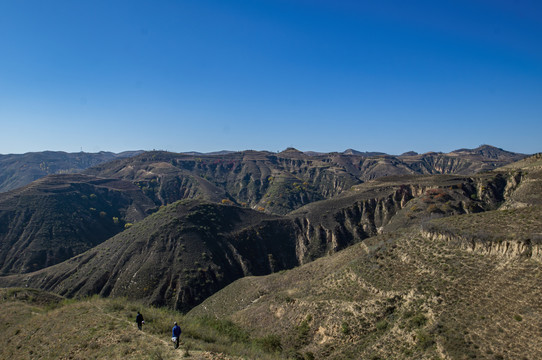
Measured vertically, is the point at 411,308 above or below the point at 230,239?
above

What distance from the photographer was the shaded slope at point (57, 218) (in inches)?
3428

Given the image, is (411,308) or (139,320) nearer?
(139,320)

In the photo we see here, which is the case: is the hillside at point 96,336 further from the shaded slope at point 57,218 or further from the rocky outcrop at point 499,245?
the shaded slope at point 57,218

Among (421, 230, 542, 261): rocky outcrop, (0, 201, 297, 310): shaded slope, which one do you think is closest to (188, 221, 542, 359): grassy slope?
(421, 230, 542, 261): rocky outcrop

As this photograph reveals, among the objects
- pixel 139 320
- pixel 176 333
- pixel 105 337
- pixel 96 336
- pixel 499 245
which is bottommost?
pixel 96 336

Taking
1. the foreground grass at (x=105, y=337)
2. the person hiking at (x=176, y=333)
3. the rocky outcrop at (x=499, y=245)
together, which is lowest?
the foreground grass at (x=105, y=337)

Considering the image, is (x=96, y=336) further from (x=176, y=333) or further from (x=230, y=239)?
(x=230, y=239)

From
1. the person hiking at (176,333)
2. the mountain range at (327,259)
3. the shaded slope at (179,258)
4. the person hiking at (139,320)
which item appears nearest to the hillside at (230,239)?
the shaded slope at (179,258)

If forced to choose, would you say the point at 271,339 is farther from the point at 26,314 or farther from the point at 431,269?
the point at 26,314

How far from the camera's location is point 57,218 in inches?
4031

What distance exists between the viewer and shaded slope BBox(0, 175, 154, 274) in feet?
286

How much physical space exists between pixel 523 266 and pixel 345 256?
2140cm

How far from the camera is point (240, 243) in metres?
78.3

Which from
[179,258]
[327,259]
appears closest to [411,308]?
[327,259]
